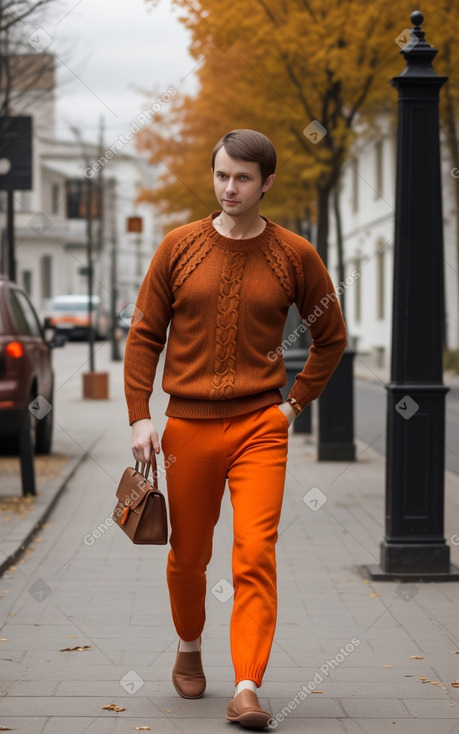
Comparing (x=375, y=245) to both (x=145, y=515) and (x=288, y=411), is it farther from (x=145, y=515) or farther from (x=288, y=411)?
→ (x=145, y=515)

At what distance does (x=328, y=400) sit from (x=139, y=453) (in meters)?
8.06

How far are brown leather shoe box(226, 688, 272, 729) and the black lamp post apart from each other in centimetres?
273

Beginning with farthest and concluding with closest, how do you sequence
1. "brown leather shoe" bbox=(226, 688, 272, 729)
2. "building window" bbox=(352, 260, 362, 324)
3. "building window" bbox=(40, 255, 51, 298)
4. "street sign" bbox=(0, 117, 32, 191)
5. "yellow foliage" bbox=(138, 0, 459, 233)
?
"building window" bbox=(40, 255, 51, 298) < "building window" bbox=(352, 260, 362, 324) < "yellow foliage" bbox=(138, 0, 459, 233) < "street sign" bbox=(0, 117, 32, 191) < "brown leather shoe" bbox=(226, 688, 272, 729)

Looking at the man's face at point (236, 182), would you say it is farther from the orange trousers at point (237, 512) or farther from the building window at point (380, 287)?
the building window at point (380, 287)

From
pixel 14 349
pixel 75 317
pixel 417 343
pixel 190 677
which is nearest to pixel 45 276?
pixel 75 317

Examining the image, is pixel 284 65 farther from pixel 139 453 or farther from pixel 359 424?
pixel 139 453

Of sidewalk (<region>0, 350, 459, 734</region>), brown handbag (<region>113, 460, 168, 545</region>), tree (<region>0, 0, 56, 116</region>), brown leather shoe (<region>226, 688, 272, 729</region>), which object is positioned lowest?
sidewalk (<region>0, 350, 459, 734</region>)

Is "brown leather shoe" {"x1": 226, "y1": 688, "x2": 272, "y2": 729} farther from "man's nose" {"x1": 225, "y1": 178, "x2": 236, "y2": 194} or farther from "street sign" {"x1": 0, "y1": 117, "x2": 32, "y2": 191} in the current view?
"street sign" {"x1": 0, "y1": 117, "x2": 32, "y2": 191}

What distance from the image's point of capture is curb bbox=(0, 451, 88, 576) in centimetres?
702

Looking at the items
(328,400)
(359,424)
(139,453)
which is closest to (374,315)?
(359,424)

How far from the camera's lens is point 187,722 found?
426 cm

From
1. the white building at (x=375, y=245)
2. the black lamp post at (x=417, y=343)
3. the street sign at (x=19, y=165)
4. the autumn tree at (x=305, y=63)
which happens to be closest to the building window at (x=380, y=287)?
the white building at (x=375, y=245)

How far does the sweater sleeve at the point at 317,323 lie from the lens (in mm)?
4391

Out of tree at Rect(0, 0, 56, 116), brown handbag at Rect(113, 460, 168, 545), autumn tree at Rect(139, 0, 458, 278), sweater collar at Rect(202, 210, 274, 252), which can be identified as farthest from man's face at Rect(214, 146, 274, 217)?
autumn tree at Rect(139, 0, 458, 278)
